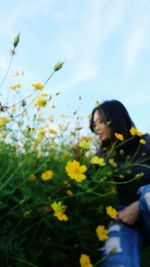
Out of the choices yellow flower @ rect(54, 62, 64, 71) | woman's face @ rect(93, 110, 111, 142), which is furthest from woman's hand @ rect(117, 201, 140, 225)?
yellow flower @ rect(54, 62, 64, 71)

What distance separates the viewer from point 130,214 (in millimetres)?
2049

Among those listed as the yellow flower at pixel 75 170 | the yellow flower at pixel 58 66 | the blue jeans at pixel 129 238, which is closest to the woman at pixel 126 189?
the blue jeans at pixel 129 238

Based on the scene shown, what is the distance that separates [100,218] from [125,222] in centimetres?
14

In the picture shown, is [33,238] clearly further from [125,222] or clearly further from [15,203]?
[125,222]

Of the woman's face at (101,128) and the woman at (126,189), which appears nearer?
the woman at (126,189)

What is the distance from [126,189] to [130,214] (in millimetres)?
191

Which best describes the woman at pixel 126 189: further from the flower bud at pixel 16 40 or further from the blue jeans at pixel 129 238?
the flower bud at pixel 16 40

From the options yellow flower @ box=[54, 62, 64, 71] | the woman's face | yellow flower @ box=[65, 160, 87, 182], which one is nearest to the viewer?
yellow flower @ box=[54, 62, 64, 71]

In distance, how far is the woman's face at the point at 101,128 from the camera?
230cm

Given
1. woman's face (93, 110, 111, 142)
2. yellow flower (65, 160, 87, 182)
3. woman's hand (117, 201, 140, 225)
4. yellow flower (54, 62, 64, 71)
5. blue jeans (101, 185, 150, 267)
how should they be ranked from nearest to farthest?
1. yellow flower (54, 62, 64, 71)
2. yellow flower (65, 160, 87, 182)
3. blue jeans (101, 185, 150, 267)
4. woman's hand (117, 201, 140, 225)
5. woman's face (93, 110, 111, 142)

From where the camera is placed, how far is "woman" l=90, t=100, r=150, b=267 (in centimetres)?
197

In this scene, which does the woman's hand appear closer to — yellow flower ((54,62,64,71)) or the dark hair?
the dark hair

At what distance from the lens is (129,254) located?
6.63 feet

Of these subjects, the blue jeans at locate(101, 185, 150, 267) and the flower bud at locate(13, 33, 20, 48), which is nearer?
the flower bud at locate(13, 33, 20, 48)
